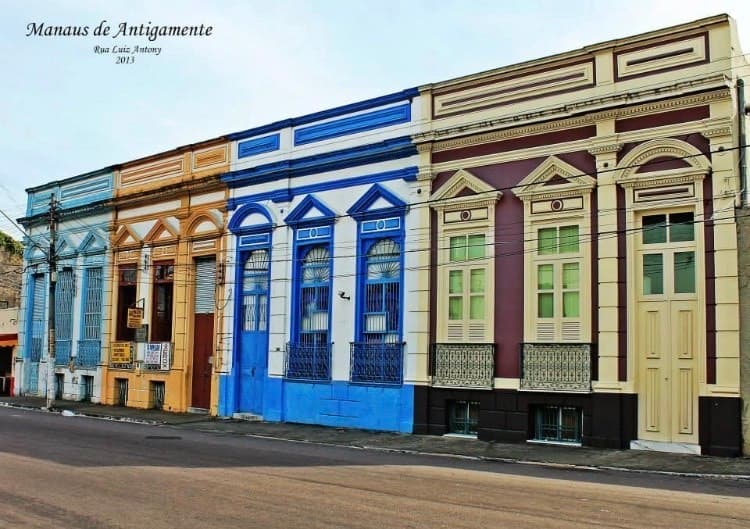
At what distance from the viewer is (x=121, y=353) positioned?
25688mm

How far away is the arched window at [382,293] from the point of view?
19.1m

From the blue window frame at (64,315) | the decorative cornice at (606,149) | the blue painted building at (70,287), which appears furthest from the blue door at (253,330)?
the decorative cornice at (606,149)

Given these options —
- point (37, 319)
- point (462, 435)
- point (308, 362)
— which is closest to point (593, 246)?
point (462, 435)

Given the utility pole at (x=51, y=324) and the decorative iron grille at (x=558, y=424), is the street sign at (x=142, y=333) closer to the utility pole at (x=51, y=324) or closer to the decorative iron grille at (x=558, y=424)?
the utility pole at (x=51, y=324)

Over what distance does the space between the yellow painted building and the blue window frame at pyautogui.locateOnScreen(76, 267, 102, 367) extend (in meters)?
0.68

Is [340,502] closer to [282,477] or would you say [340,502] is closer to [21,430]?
[282,477]

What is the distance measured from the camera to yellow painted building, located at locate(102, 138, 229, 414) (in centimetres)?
2352

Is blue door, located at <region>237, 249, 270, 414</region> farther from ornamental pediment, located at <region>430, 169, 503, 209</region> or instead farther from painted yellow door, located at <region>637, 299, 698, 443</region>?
painted yellow door, located at <region>637, 299, 698, 443</region>

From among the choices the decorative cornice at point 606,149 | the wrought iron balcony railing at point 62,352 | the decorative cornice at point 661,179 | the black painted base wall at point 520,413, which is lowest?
the black painted base wall at point 520,413

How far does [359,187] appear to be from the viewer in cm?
2006

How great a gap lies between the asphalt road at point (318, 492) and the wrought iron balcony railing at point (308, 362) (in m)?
5.11

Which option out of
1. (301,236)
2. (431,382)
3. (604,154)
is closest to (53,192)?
(301,236)

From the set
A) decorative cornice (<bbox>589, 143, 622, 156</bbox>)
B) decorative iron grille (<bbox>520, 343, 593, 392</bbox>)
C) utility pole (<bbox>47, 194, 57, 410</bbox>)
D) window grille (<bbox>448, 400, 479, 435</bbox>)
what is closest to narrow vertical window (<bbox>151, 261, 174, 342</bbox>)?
utility pole (<bbox>47, 194, 57, 410</bbox>)

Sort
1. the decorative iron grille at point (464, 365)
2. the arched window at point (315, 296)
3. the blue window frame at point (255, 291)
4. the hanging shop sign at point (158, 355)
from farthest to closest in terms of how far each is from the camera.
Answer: the hanging shop sign at point (158, 355), the blue window frame at point (255, 291), the arched window at point (315, 296), the decorative iron grille at point (464, 365)
